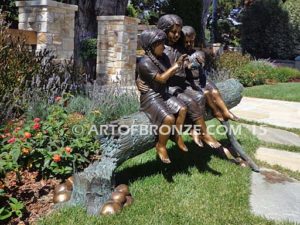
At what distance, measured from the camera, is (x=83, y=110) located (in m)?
5.54

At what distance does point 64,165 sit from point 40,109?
1.62 m

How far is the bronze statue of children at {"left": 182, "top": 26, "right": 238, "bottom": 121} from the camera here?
13.4 feet

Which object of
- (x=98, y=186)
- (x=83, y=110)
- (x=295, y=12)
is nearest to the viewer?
(x=98, y=186)

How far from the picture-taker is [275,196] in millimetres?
3832

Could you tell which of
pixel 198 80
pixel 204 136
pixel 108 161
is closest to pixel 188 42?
pixel 198 80

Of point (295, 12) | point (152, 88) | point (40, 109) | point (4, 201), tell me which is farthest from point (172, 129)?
point (295, 12)

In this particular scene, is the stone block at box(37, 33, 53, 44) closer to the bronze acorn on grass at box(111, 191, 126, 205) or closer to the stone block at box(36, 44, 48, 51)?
the stone block at box(36, 44, 48, 51)

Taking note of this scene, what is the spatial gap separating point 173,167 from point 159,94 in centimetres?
105

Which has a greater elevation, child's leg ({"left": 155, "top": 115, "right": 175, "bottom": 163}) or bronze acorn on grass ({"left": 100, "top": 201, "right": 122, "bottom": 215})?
child's leg ({"left": 155, "top": 115, "right": 175, "bottom": 163})

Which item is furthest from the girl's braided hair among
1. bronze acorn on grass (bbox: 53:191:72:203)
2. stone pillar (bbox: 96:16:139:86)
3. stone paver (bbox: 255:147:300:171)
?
stone pillar (bbox: 96:16:139:86)

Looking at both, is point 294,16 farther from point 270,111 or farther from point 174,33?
point 174,33

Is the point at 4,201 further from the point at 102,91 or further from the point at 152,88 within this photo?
the point at 102,91

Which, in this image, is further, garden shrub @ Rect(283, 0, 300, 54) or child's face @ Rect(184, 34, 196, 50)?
garden shrub @ Rect(283, 0, 300, 54)

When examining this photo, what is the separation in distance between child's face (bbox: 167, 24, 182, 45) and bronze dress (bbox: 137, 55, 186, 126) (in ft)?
0.89
